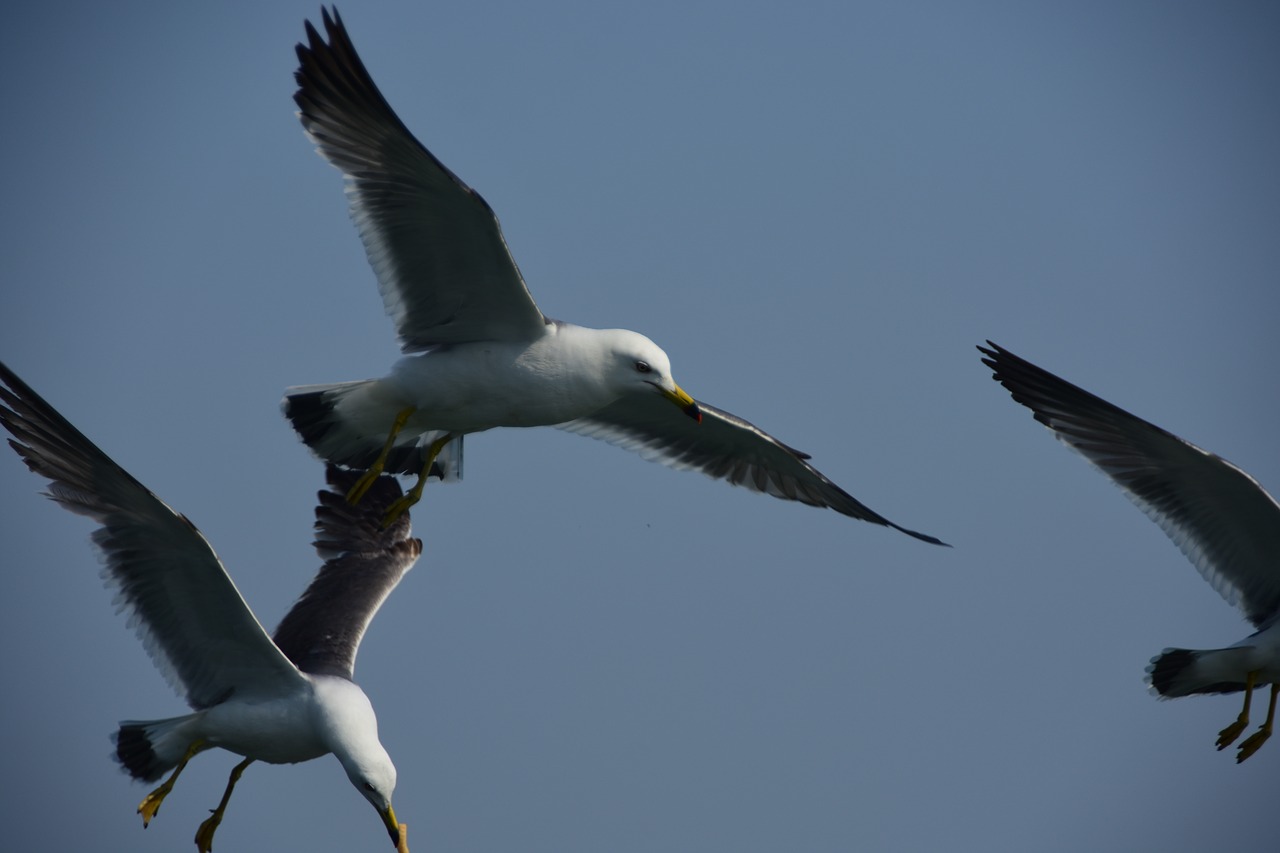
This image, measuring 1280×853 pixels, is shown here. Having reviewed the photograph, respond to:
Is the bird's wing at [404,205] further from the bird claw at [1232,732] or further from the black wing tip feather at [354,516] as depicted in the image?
the bird claw at [1232,732]

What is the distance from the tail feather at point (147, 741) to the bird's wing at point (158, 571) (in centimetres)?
15

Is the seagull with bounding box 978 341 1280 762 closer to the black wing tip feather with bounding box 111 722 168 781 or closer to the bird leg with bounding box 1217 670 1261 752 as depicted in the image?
the bird leg with bounding box 1217 670 1261 752

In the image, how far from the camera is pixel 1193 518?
32.6ft

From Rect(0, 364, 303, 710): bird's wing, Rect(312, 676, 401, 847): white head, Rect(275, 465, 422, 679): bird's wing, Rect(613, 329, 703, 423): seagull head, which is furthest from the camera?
Rect(275, 465, 422, 679): bird's wing

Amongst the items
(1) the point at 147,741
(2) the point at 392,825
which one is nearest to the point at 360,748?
(2) the point at 392,825

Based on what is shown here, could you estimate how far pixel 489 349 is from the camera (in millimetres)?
8406

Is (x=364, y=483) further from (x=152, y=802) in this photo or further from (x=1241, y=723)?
(x=1241, y=723)

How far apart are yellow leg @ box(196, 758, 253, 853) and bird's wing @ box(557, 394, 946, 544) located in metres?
2.89

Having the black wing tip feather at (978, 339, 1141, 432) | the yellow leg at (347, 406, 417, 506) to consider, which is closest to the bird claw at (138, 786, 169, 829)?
the yellow leg at (347, 406, 417, 506)

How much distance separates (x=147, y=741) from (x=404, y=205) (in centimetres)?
316

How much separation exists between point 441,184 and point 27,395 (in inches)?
87.8

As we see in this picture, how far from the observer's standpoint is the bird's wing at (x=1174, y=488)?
964 centimetres

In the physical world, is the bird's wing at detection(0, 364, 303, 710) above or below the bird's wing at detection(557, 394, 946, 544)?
below

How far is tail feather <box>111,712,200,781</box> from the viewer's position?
27.6ft
